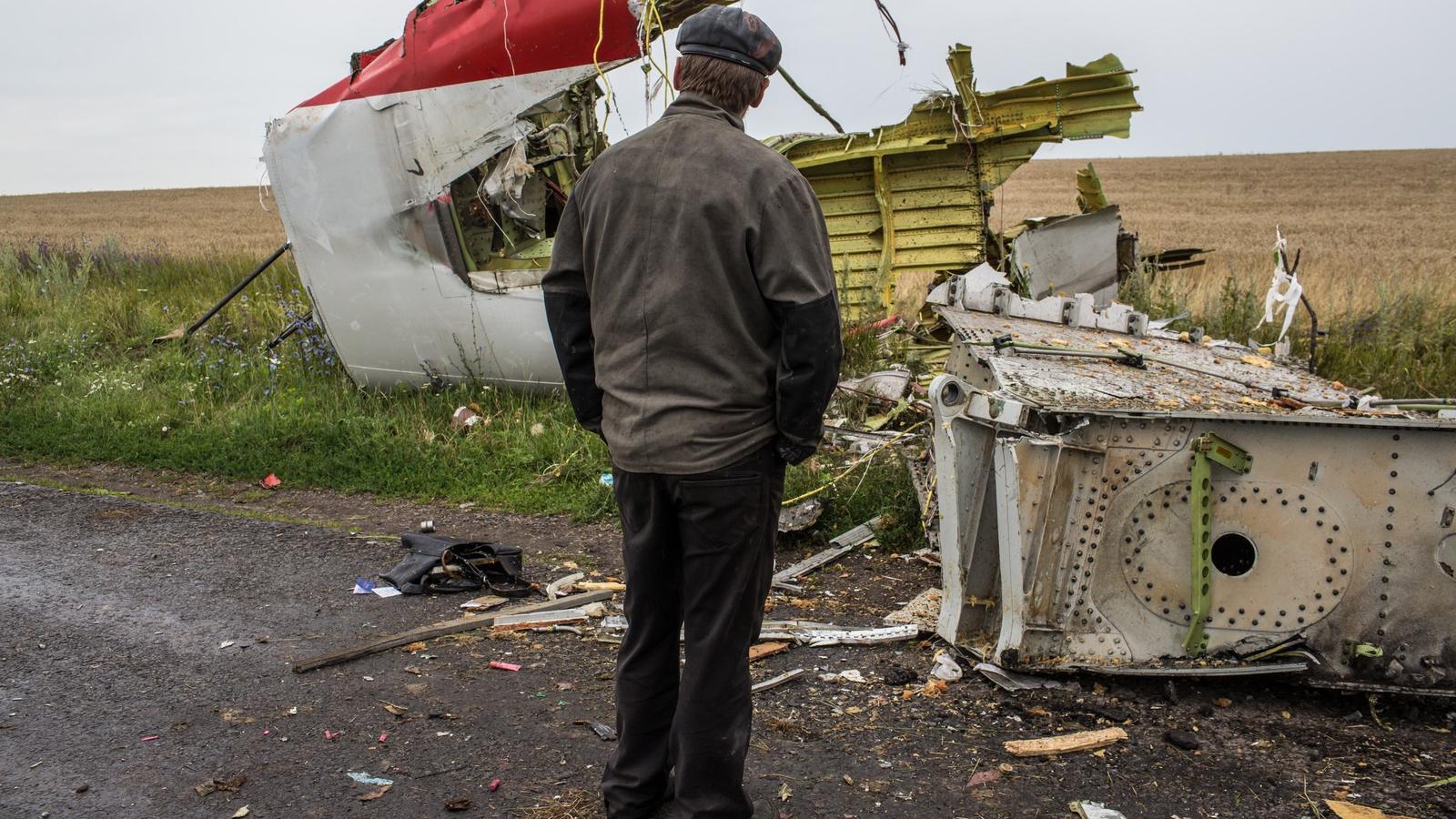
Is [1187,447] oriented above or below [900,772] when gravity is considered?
above

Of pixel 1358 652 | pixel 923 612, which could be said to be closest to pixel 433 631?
pixel 923 612

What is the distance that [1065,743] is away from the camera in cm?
346

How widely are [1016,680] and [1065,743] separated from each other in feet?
1.38

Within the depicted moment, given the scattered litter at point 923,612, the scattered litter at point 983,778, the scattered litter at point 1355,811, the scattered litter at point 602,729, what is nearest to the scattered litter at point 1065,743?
the scattered litter at point 983,778

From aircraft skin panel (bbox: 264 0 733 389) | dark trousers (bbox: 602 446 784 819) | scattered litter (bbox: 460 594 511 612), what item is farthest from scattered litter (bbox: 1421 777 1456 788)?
aircraft skin panel (bbox: 264 0 733 389)

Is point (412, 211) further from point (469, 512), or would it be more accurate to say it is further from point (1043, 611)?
point (1043, 611)

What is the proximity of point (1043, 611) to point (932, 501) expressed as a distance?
4.80 ft

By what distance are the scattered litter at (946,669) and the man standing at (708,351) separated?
1.35 metres

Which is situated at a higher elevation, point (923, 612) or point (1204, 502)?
point (1204, 502)

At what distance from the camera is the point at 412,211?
7652 mm

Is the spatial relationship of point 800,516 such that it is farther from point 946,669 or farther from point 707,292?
point 707,292

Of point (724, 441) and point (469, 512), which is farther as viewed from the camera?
point (469, 512)

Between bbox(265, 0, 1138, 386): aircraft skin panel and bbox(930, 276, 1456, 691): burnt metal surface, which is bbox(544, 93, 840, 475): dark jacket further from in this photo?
bbox(265, 0, 1138, 386): aircraft skin panel

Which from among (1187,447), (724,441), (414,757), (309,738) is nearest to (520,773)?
(414,757)
